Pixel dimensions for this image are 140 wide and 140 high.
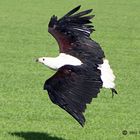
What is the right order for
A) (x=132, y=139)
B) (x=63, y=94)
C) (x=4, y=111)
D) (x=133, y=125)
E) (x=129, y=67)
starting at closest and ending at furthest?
(x=63, y=94) → (x=132, y=139) → (x=133, y=125) → (x=4, y=111) → (x=129, y=67)

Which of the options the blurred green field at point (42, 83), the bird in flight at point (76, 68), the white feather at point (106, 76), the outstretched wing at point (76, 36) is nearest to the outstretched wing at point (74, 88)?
the bird in flight at point (76, 68)

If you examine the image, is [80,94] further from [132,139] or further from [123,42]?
[123,42]

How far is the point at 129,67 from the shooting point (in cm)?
1170

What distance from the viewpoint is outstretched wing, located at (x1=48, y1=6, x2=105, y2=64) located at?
6.87m

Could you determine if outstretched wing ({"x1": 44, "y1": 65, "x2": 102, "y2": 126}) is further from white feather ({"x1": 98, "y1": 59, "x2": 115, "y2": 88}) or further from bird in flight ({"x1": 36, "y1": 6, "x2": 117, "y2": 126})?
white feather ({"x1": 98, "y1": 59, "x2": 115, "y2": 88})

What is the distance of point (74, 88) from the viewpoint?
5941 mm

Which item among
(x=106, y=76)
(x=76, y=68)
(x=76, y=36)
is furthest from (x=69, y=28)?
(x=76, y=68)

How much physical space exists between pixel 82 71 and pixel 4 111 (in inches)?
82.0

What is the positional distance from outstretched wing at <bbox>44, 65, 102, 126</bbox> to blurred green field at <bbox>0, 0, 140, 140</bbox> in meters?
1.01

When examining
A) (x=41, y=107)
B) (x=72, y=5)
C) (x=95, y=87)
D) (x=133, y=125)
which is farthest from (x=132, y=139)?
Result: (x=72, y=5)

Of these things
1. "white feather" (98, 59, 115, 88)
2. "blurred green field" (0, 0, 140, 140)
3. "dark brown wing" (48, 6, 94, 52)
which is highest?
"dark brown wing" (48, 6, 94, 52)

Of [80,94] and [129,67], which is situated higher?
[80,94]

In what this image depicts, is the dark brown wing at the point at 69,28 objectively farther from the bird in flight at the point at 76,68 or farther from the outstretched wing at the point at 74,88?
the outstretched wing at the point at 74,88

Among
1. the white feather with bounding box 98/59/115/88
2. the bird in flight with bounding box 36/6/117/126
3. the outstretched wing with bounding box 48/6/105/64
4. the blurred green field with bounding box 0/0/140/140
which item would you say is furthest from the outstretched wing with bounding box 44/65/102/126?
the blurred green field with bounding box 0/0/140/140
